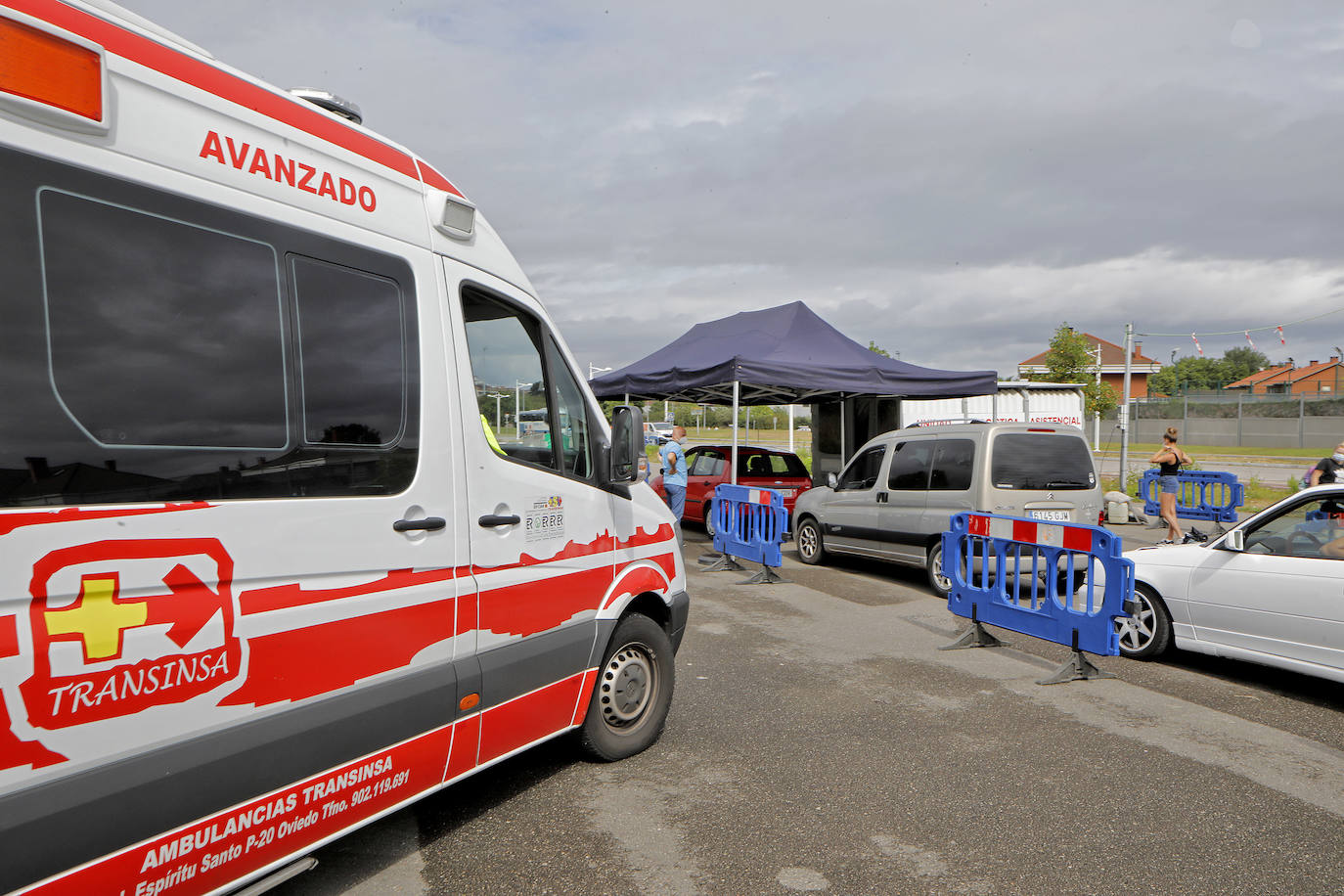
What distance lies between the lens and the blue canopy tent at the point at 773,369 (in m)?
11.9

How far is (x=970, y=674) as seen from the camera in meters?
5.99

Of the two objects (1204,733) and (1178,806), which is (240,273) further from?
(1204,733)

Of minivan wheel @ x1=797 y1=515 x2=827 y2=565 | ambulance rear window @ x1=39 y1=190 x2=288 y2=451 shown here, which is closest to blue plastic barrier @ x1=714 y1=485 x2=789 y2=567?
minivan wheel @ x1=797 y1=515 x2=827 y2=565

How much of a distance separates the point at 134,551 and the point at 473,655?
1331 mm

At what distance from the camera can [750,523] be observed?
33.6 ft

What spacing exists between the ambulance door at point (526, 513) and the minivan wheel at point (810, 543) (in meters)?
7.21

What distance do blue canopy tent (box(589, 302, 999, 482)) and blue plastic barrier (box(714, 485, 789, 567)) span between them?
1371mm

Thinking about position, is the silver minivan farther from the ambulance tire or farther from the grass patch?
the grass patch

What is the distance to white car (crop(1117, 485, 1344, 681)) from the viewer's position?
17.1 feet

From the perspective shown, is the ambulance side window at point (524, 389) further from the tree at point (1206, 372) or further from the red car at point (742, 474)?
the tree at point (1206, 372)

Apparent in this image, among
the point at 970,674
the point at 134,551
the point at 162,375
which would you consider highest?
the point at 162,375

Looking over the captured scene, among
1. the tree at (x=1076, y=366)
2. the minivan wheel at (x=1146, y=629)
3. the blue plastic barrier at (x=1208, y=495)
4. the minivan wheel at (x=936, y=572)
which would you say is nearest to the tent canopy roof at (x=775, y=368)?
the minivan wheel at (x=936, y=572)

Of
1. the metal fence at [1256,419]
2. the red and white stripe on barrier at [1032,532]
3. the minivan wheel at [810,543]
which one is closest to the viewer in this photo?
the red and white stripe on barrier at [1032,532]

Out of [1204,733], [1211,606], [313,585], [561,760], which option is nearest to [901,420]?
[1211,606]
